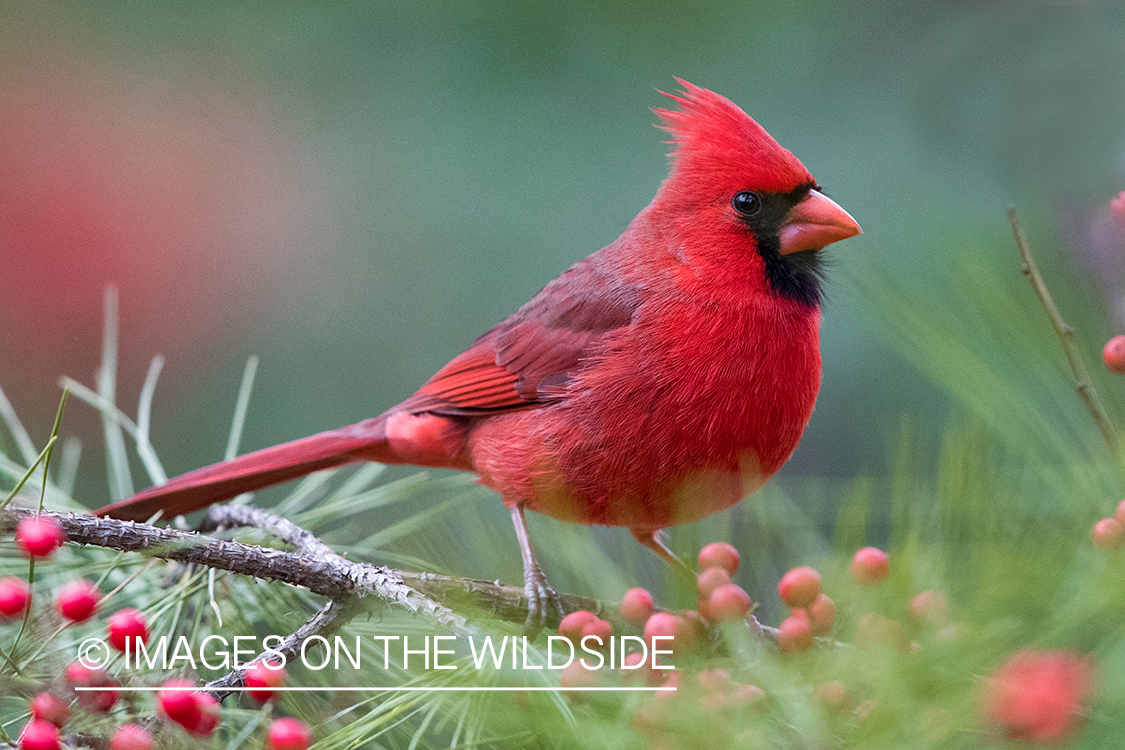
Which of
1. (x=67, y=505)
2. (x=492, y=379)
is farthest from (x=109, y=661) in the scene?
(x=492, y=379)

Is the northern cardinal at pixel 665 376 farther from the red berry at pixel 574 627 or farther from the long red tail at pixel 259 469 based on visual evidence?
the red berry at pixel 574 627

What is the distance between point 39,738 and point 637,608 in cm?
59

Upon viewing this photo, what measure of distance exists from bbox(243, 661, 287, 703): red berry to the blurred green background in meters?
0.95

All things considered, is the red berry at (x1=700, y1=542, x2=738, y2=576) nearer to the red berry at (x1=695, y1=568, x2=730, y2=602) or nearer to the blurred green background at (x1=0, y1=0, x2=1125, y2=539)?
the red berry at (x1=695, y1=568, x2=730, y2=602)

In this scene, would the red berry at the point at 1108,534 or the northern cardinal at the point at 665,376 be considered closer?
the red berry at the point at 1108,534

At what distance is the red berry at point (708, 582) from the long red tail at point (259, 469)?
0.96 m

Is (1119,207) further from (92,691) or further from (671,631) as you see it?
(92,691)

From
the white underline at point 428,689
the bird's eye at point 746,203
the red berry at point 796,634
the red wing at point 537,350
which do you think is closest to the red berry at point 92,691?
the white underline at point 428,689

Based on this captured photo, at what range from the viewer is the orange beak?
4.48 ft

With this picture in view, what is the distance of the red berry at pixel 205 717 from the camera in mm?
829

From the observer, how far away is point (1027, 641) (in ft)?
1.78

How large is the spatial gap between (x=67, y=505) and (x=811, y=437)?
1297mm

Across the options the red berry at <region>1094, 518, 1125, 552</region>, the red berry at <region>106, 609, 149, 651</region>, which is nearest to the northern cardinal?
the red berry at <region>106, 609, 149, 651</region>

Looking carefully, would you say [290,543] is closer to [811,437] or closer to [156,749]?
[156,749]
